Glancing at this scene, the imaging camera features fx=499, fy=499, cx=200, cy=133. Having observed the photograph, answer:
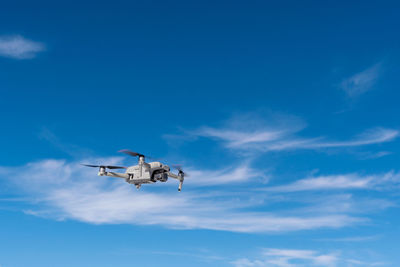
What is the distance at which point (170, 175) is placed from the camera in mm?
147125

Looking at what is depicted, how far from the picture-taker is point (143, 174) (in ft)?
455

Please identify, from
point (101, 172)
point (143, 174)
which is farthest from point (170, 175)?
point (101, 172)

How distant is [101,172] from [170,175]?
794 inches

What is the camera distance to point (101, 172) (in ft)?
479

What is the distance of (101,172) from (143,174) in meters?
14.9

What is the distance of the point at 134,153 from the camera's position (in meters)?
140

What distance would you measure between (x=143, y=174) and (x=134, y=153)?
649 cm

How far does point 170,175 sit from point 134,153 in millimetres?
13795

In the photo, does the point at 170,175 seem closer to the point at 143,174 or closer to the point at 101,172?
the point at 143,174
